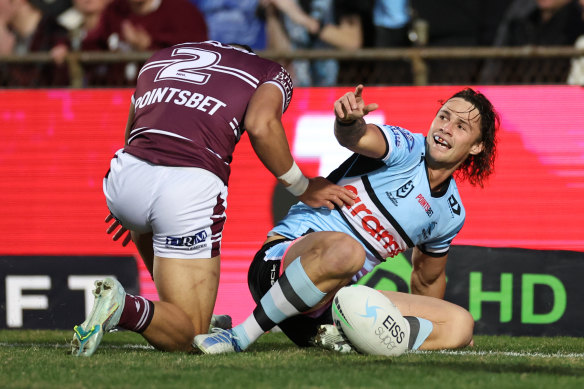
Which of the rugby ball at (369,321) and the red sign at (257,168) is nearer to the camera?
the rugby ball at (369,321)

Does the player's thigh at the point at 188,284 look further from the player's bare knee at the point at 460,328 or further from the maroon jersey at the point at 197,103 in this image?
the player's bare knee at the point at 460,328

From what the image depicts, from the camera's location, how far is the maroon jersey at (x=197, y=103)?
15.0 feet

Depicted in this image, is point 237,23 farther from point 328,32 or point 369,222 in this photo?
point 369,222

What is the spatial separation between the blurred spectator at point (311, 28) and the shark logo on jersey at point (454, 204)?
2.79 m

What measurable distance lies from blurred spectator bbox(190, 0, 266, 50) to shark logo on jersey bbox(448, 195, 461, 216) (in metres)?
3.52

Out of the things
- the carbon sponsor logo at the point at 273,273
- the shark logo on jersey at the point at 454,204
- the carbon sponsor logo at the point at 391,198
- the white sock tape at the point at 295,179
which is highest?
the white sock tape at the point at 295,179

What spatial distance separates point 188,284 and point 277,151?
0.82 meters

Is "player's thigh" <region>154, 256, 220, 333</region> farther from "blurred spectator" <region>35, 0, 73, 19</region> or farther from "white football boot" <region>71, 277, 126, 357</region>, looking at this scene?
"blurred spectator" <region>35, 0, 73, 19</region>

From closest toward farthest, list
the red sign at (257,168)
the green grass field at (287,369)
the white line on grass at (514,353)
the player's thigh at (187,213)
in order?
1. the green grass field at (287,369)
2. the player's thigh at (187,213)
3. the white line on grass at (514,353)
4. the red sign at (257,168)

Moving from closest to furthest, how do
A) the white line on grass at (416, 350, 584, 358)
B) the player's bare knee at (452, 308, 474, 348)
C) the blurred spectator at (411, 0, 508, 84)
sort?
the white line on grass at (416, 350, 584, 358)
the player's bare knee at (452, 308, 474, 348)
the blurred spectator at (411, 0, 508, 84)

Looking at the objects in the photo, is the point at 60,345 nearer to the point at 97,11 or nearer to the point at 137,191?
the point at 137,191

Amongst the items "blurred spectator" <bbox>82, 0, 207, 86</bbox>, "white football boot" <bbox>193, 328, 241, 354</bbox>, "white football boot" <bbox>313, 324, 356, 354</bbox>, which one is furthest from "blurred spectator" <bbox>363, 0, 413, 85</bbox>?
"white football boot" <bbox>193, 328, 241, 354</bbox>

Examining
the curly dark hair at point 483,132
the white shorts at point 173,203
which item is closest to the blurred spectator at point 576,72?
the curly dark hair at point 483,132

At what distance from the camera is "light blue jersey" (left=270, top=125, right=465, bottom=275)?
186 inches
